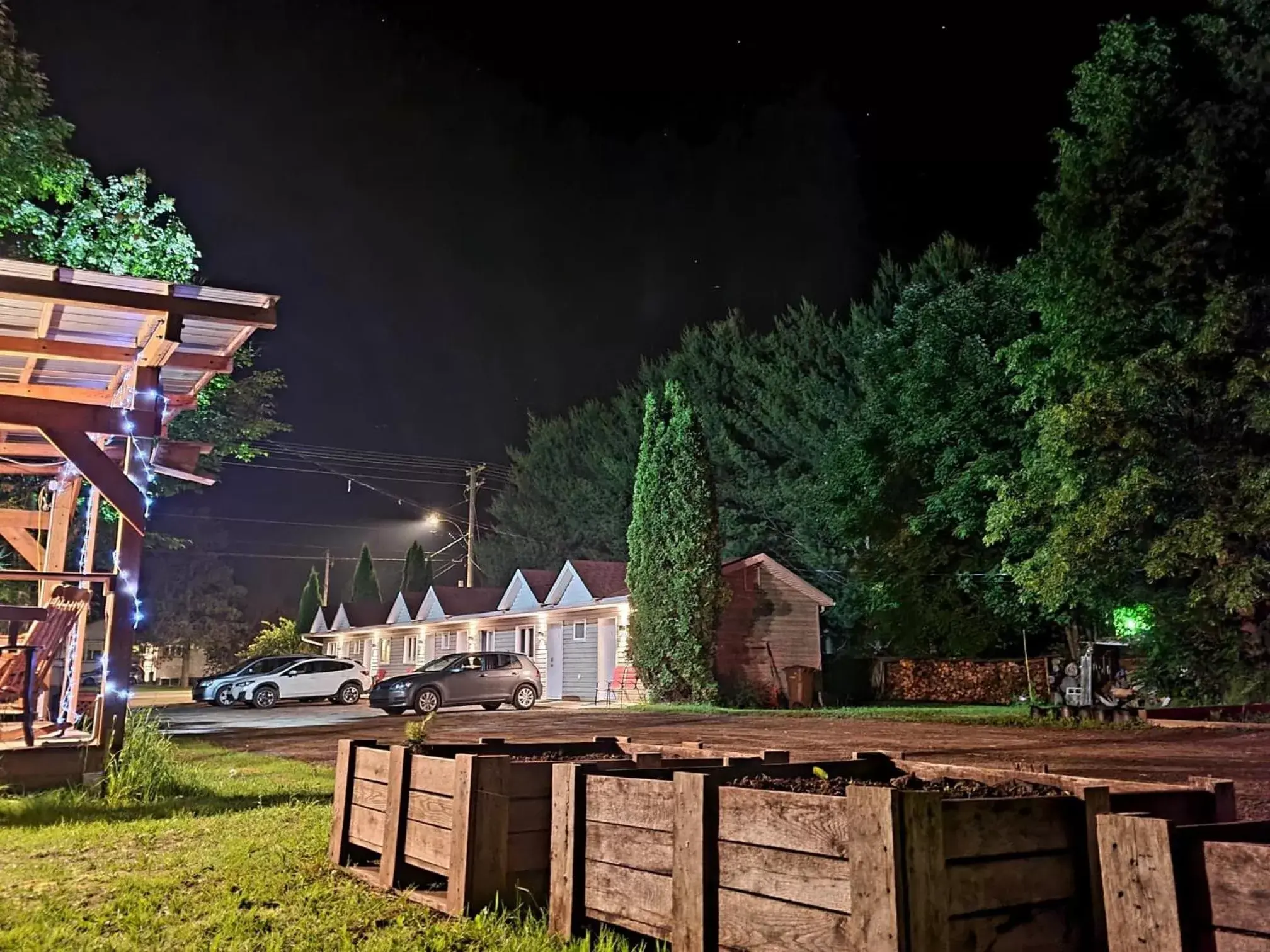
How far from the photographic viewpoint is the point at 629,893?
377 centimetres

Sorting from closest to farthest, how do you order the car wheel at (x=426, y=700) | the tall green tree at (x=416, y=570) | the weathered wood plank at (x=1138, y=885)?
the weathered wood plank at (x=1138, y=885) → the car wheel at (x=426, y=700) → the tall green tree at (x=416, y=570)

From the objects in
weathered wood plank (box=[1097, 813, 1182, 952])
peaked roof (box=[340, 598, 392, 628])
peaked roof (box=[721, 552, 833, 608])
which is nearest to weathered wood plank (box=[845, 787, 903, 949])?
weathered wood plank (box=[1097, 813, 1182, 952])

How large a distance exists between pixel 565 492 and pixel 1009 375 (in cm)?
3217

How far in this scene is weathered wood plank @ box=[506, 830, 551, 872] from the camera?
4.33m

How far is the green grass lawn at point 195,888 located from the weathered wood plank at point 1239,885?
2.03m

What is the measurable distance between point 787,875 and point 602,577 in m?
28.2

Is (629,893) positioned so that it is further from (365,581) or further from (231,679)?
(365,581)

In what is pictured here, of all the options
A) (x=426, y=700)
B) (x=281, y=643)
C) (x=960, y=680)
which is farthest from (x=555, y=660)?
(x=281, y=643)

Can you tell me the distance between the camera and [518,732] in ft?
50.1

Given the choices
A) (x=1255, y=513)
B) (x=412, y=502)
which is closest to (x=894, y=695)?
(x=1255, y=513)

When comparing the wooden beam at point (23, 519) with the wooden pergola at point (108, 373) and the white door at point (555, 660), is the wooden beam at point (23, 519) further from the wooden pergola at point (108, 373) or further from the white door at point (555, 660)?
the white door at point (555, 660)

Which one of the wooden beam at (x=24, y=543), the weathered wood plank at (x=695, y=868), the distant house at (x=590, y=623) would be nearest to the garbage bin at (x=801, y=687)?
the distant house at (x=590, y=623)

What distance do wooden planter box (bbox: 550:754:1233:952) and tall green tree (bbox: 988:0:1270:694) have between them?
590 inches

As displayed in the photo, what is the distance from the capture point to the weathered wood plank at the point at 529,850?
4328 millimetres
